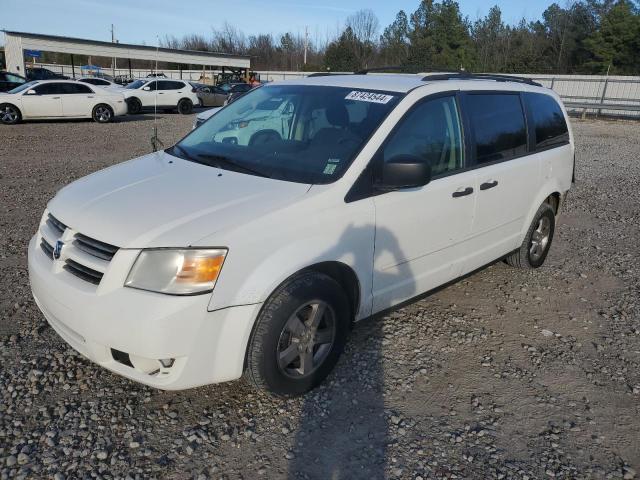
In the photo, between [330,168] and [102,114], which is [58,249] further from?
[102,114]

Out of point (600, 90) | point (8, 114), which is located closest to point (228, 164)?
point (8, 114)

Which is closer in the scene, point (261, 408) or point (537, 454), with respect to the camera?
point (537, 454)

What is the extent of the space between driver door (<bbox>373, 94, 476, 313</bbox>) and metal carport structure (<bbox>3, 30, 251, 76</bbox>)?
2430 cm

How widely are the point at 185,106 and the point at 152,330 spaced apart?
22829 mm

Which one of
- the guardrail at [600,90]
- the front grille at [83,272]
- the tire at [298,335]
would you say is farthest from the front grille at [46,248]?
the guardrail at [600,90]

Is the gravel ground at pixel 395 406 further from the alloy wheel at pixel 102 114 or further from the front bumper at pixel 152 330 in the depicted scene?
the alloy wheel at pixel 102 114

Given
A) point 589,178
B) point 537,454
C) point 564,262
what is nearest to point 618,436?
point 537,454

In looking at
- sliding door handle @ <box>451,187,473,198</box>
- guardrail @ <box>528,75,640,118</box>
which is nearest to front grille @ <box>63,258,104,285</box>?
sliding door handle @ <box>451,187,473,198</box>

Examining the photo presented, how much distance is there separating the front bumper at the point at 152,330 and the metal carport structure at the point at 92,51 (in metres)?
25.0

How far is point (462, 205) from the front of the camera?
386 centimetres

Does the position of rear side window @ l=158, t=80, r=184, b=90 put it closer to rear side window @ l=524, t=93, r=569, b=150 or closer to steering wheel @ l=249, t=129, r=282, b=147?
rear side window @ l=524, t=93, r=569, b=150

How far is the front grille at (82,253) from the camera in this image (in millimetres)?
2682

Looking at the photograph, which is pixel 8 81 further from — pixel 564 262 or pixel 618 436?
pixel 618 436

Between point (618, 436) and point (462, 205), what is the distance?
175cm
